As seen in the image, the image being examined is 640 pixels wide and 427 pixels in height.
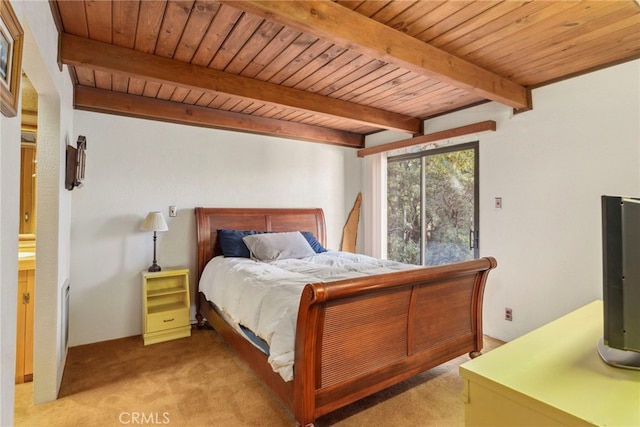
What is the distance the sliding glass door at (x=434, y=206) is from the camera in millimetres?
3398

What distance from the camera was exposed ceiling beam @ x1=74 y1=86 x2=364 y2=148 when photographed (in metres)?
2.92

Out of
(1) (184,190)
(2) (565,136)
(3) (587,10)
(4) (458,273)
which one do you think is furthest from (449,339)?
(1) (184,190)

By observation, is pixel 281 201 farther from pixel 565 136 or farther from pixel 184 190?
pixel 565 136

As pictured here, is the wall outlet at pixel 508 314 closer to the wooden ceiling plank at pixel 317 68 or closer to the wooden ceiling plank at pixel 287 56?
the wooden ceiling plank at pixel 317 68

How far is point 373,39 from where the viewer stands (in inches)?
71.9

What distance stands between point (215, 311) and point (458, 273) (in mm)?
2138

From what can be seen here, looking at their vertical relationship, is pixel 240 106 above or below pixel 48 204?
above

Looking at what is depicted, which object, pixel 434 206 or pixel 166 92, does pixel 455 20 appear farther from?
pixel 166 92

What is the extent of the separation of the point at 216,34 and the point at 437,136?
8.07 feet

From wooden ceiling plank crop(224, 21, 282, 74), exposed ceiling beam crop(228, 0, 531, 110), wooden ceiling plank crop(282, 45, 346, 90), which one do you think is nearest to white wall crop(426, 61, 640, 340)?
exposed ceiling beam crop(228, 0, 531, 110)

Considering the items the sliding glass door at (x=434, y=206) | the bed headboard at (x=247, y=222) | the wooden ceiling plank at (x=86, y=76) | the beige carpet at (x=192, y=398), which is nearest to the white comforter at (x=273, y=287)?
the bed headboard at (x=247, y=222)

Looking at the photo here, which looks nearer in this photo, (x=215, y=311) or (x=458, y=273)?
(x=458, y=273)

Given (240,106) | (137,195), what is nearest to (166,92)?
(240,106)

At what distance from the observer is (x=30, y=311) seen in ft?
7.66
